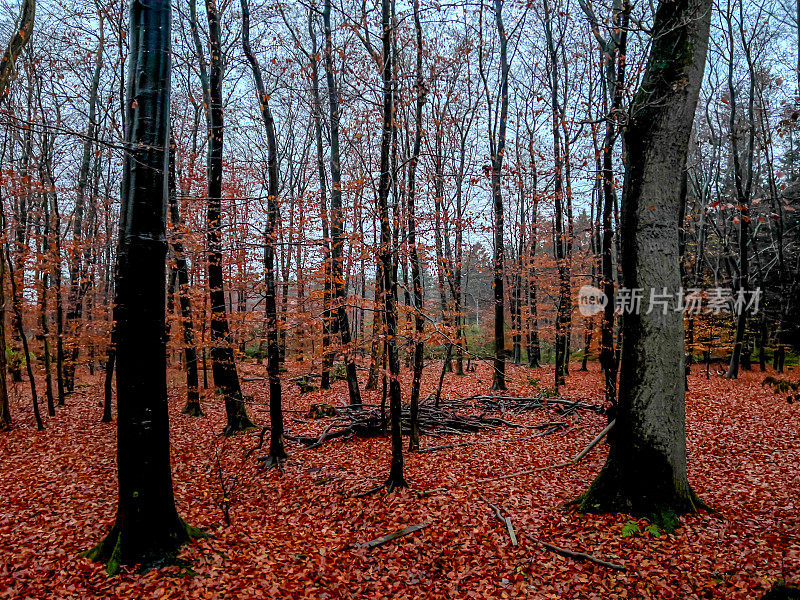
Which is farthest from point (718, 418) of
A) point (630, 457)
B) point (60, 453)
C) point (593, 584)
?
point (60, 453)

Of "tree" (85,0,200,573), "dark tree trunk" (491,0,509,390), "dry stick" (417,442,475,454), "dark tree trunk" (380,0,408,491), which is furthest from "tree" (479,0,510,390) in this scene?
"tree" (85,0,200,573)

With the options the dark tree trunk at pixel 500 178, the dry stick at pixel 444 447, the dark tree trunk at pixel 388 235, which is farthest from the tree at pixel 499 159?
the dark tree trunk at pixel 388 235

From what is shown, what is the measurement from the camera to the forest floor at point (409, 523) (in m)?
3.70

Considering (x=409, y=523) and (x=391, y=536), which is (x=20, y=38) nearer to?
(x=391, y=536)

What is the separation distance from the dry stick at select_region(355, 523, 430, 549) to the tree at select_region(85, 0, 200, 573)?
6.73ft

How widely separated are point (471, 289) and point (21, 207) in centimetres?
3306

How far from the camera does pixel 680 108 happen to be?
452 cm

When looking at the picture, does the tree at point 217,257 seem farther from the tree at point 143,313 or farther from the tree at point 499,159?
the tree at point 499,159

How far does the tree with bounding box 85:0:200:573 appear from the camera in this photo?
3719 millimetres

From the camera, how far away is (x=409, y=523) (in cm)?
508

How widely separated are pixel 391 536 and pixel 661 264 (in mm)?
4547

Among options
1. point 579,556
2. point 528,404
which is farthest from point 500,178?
point 579,556

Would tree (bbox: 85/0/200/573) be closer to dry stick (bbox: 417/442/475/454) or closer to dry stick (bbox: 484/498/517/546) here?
dry stick (bbox: 484/498/517/546)

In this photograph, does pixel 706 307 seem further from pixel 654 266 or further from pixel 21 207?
pixel 21 207
